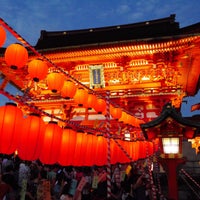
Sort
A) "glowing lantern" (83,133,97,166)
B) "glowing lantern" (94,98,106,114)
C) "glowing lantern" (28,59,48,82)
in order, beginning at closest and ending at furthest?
"glowing lantern" (83,133,97,166)
"glowing lantern" (28,59,48,82)
"glowing lantern" (94,98,106,114)

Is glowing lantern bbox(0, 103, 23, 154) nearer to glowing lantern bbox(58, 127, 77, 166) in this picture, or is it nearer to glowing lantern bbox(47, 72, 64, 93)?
glowing lantern bbox(58, 127, 77, 166)

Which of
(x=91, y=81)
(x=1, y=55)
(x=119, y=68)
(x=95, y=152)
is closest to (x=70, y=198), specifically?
(x=95, y=152)

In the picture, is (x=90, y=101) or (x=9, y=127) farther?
(x=90, y=101)

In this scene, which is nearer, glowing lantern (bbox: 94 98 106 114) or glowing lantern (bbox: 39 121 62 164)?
glowing lantern (bbox: 39 121 62 164)

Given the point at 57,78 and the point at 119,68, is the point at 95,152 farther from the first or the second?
the point at 119,68

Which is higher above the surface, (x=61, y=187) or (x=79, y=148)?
(x=79, y=148)

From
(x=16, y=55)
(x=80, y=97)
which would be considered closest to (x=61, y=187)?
(x=80, y=97)

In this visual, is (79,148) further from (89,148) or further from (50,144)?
(50,144)

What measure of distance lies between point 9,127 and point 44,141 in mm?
1047

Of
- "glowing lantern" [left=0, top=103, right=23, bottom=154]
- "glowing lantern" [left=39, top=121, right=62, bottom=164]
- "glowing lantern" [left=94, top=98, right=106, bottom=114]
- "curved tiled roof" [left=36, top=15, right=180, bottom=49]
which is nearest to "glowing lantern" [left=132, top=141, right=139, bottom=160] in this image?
"glowing lantern" [left=94, top=98, right=106, bottom=114]

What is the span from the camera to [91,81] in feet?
43.5

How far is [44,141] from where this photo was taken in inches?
195

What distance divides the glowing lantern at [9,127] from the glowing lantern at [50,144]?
2.66 ft

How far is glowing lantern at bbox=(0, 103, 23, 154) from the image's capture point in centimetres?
406
